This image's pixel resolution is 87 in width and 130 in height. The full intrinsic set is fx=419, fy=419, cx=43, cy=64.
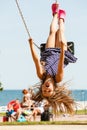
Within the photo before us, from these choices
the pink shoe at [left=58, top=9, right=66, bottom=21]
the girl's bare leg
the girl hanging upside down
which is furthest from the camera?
the pink shoe at [left=58, top=9, right=66, bottom=21]

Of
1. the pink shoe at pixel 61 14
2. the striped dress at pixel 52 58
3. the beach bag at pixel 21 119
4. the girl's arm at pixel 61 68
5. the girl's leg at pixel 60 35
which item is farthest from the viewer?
the beach bag at pixel 21 119

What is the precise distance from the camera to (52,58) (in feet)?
26.9

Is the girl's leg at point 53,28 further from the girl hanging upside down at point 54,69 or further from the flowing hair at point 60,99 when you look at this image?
the flowing hair at point 60,99

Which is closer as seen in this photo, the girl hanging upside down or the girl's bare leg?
the girl hanging upside down

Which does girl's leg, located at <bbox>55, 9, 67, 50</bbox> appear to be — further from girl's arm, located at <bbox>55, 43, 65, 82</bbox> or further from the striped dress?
girl's arm, located at <bbox>55, 43, 65, 82</bbox>

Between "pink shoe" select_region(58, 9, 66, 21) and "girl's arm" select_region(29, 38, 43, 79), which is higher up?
"pink shoe" select_region(58, 9, 66, 21)

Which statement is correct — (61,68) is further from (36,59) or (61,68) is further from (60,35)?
(60,35)

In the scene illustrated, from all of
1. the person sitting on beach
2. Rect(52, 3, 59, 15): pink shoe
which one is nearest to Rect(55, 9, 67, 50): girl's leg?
Rect(52, 3, 59, 15): pink shoe

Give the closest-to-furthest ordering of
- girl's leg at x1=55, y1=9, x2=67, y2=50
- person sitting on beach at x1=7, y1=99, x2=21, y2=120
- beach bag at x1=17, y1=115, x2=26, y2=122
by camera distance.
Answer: girl's leg at x1=55, y1=9, x2=67, y2=50
beach bag at x1=17, y1=115, x2=26, y2=122
person sitting on beach at x1=7, y1=99, x2=21, y2=120

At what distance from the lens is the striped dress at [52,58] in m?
7.90

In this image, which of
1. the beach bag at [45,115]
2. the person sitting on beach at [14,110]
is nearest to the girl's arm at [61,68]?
the beach bag at [45,115]

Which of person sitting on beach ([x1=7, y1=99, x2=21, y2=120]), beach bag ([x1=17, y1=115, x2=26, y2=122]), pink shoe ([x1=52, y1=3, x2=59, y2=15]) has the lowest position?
beach bag ([x1=17, y1=115, x2=26, y2=122])

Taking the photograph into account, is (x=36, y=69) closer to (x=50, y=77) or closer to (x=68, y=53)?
(x=50, y=77)

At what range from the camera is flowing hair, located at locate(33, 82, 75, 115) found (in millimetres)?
7980
